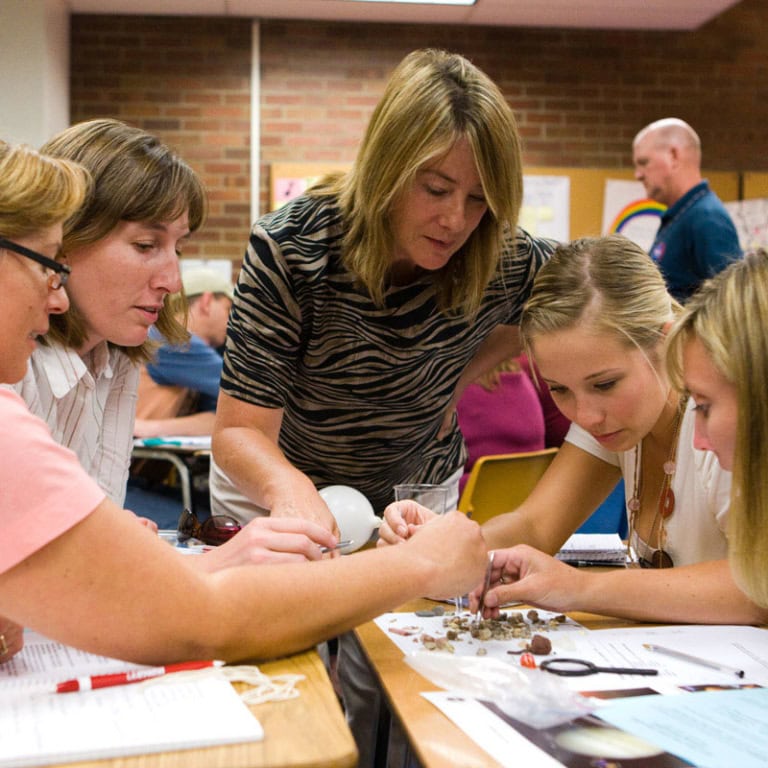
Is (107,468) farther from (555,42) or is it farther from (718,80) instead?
(718,80)

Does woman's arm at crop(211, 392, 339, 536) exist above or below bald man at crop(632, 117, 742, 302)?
below

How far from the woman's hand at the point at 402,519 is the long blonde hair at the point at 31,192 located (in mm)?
674

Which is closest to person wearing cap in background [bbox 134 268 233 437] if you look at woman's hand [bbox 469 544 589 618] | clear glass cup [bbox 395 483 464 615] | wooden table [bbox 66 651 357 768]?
clear glass cup [bbox 395 483 464 615]

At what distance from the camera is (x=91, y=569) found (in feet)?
3.11

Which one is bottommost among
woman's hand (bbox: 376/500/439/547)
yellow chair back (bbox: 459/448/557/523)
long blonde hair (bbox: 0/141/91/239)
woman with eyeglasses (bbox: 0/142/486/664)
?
yellow chair back (bbox: 459/448/557/523)

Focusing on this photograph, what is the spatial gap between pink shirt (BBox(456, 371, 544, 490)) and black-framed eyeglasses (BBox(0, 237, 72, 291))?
2.20 m

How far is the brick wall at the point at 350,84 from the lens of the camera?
243 inches

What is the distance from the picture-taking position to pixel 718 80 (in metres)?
6.54

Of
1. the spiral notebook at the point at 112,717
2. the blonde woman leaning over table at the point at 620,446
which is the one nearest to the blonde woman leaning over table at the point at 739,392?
the blonde woman leaning over table at the point at 620,446

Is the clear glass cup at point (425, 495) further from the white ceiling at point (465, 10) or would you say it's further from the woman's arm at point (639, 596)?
the white ceiling at point (465, 10)

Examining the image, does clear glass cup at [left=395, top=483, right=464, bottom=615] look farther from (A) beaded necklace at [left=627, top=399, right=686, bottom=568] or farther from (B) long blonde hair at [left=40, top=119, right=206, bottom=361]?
(B) long blonde hair at [left=40, top=119, right=206, bottom=361]

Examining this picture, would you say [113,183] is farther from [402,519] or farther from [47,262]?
[402,519]

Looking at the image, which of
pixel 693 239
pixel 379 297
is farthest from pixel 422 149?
pixel 693 239

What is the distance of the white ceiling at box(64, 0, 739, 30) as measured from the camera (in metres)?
5.87
